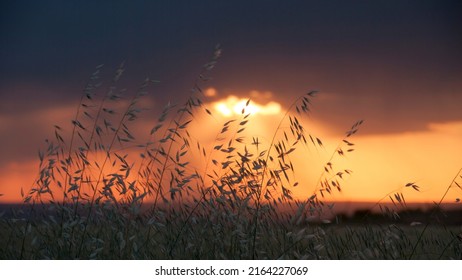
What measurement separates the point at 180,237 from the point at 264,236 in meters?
0.59

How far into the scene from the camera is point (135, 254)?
485 centimetres

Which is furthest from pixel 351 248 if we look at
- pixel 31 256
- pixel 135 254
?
pixel 31 256

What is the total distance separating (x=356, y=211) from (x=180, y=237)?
4.56 feet

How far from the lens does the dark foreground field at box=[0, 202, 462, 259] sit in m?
4.86

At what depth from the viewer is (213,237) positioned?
16.5 feet

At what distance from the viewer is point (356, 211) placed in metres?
5.57

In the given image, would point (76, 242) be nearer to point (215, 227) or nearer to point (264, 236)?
point (215, 227)

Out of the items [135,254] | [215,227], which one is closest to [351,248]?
[215,227]

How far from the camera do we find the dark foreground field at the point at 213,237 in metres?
4.86
